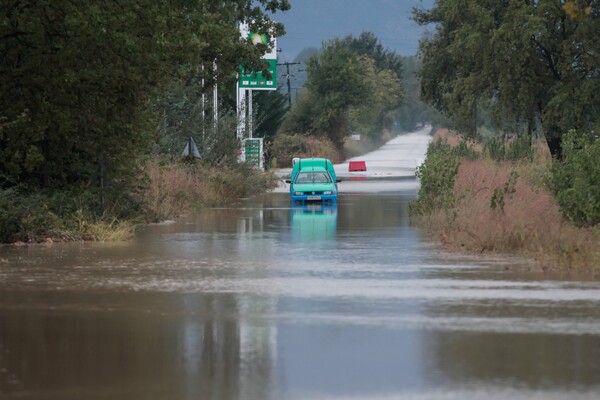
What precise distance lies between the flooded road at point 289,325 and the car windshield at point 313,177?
696 inches

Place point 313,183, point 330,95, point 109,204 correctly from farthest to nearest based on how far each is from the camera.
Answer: point 330,95, point 313,183, point 109,204

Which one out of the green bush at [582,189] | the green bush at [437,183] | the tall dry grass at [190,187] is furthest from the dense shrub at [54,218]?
the green bush at [582,189]

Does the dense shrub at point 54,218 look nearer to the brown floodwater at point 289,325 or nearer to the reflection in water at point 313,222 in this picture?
the brown floodwater at point 289,325

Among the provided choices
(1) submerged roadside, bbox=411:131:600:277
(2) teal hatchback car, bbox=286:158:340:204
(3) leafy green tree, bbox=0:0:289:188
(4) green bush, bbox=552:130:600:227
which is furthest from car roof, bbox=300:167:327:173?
(4) green bush, bbox=552:130:600:227

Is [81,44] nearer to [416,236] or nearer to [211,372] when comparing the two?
[416,236]

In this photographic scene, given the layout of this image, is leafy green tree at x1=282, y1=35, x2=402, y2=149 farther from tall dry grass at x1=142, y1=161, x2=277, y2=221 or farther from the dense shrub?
the dense shrub

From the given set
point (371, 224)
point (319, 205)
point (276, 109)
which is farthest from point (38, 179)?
point (276, 109)

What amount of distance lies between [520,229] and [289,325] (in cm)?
905

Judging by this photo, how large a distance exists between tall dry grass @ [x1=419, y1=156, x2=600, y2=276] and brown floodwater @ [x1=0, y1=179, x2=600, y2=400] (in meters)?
0.74

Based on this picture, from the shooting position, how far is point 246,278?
16344 millimetres

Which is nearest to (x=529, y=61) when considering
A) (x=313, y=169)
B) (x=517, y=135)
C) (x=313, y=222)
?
(x=517, y=135)

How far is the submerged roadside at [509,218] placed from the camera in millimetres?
18344

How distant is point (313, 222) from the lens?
2900 centimetres

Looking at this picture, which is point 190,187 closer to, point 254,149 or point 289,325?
point 254,149
